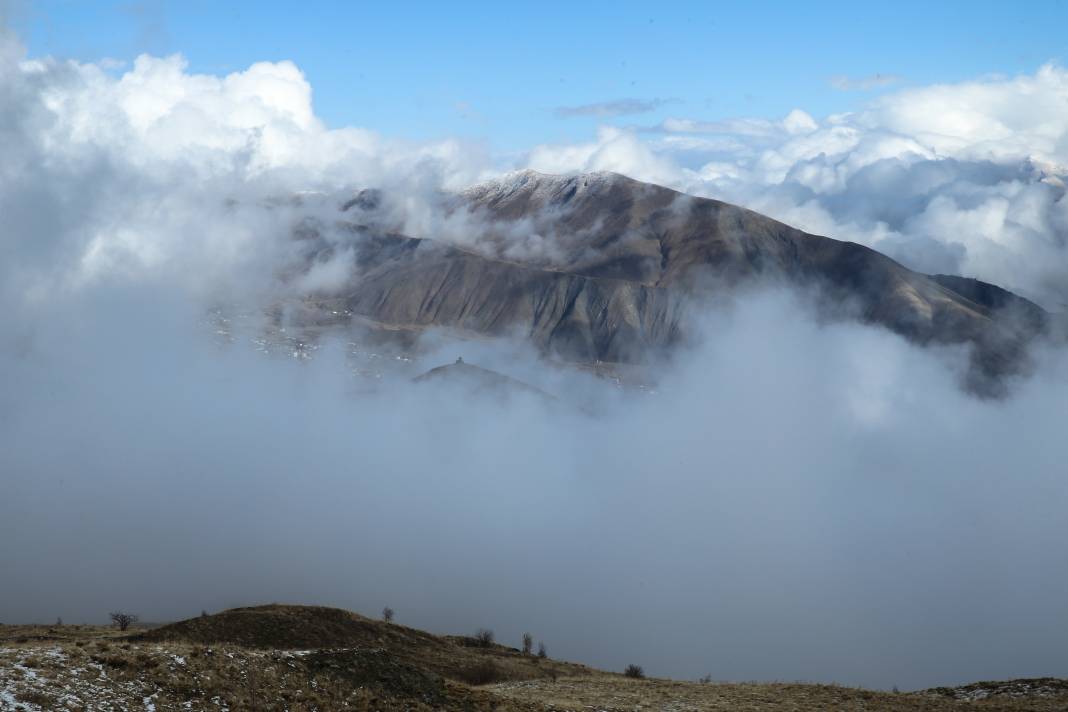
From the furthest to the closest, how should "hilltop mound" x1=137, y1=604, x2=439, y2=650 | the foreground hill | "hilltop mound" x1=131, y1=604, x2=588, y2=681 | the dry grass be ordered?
"hilltop mound" x1=131, y1=604, x2=588, y2=681 → "hilltop mound" x1=137, y1=604, x2=439, y2=650 → the dry grass → the foreground hill

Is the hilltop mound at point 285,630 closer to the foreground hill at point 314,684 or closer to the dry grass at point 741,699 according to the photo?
the foreground hill at point 314,684

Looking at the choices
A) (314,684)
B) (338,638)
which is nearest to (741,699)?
(314,684)

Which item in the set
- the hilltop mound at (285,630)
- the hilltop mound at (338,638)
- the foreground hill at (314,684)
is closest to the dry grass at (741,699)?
the foreground hill at (314,684)

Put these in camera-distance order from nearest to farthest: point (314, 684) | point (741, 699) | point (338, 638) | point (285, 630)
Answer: point (314, 684) → point (741, 699) → point (285, 630) → point (338, 638)

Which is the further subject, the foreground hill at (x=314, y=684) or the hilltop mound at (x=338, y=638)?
the hilltop mound at (x=338, y=638)

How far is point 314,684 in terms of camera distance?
4575 centimetres

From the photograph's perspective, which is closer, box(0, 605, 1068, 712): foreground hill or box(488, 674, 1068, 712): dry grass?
box(0, 605, 1068, 712): foreground hill

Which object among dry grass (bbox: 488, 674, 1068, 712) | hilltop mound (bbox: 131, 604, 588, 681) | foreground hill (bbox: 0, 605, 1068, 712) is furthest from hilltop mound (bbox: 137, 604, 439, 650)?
dry grass (bbox: 488, 674, 1068, 712)

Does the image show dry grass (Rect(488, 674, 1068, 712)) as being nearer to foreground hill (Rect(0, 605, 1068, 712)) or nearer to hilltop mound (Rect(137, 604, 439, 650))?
foreground hill (Rect(0, 605, 1068, 712))

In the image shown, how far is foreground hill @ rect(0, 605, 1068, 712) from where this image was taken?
40938 millimetres

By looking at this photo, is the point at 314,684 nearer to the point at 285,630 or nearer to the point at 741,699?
the point at 741,699

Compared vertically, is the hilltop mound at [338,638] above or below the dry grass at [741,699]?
above

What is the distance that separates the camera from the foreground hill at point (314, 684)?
40.9 m

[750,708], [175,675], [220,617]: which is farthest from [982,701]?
→ [220,617]
